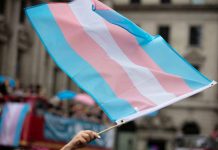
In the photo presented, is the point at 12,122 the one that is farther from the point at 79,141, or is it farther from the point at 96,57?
the point at 79,141

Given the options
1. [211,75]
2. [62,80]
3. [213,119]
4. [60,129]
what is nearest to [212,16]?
[211,75]

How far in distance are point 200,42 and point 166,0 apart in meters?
4.61

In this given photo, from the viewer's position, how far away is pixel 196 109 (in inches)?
1918

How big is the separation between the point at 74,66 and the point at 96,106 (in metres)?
16.4

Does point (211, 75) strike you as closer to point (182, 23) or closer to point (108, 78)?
point (182, 23)

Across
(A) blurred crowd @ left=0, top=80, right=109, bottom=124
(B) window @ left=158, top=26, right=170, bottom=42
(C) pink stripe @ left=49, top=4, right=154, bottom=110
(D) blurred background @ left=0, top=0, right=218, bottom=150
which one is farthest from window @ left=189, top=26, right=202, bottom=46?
(C) pink stripe @ left=49, top=4, right=154, bottom=110

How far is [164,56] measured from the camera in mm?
5695

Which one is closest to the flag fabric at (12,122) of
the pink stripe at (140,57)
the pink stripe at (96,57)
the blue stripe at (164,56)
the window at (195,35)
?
the pink stripe at (96,57)

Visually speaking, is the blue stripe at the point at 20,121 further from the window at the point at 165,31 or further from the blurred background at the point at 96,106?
the window at the point at 165,31

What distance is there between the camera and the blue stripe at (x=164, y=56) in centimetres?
538

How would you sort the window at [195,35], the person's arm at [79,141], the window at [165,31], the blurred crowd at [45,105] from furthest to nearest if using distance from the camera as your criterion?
the window at [165,31] < the window at [195,35] < the blurred crowd at [45,105] < the person's arm at [79,141]

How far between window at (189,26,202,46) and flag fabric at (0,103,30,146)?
117 feet

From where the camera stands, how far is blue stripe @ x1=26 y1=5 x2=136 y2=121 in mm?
5105

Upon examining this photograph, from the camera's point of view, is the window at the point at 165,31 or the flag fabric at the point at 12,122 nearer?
the flag fabric at the point at 12,122
